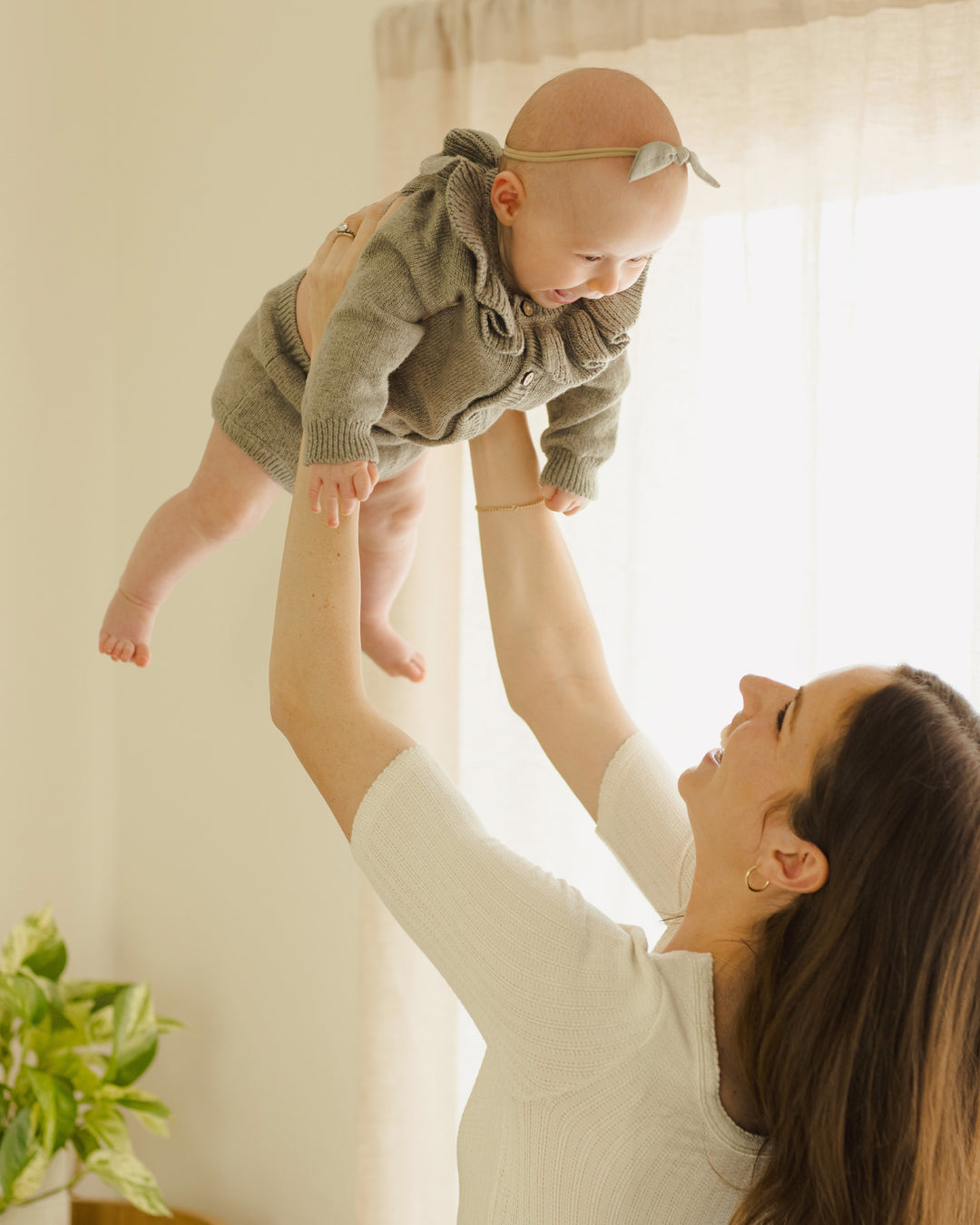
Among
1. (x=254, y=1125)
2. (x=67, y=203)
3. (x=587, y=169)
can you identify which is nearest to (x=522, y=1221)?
(x=587, y=169)

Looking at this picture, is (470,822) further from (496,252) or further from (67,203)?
(67,203)

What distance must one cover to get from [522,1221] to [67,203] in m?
2.20

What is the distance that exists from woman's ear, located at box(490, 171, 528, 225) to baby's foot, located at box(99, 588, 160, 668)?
66 centimetres

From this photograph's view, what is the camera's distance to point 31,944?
193 cm


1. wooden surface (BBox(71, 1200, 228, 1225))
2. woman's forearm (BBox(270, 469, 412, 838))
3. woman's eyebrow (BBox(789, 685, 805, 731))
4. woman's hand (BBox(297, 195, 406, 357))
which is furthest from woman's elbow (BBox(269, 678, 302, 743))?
wooden surface (BBox(71, 1200, 228, 1225))

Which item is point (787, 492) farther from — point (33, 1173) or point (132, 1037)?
point (33, 1173)

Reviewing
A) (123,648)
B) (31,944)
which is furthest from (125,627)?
(31,944)

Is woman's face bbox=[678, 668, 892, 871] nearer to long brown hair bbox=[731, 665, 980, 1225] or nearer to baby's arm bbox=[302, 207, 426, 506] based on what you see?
long brown hair bbox=[731, 665, 980, 1225]

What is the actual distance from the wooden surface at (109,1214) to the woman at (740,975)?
170 centimetres

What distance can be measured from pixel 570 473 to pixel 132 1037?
143 centimetres

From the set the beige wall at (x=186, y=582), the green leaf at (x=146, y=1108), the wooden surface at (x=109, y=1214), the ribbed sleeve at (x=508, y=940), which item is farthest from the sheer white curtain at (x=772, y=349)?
the wooden surface at (x=109, y=1214)

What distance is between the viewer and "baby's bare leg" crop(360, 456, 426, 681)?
1287 mm

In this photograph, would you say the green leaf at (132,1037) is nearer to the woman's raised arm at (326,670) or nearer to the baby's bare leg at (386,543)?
the baby's bare leg at (386,543)

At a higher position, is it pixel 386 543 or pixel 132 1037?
pixel 386 543
